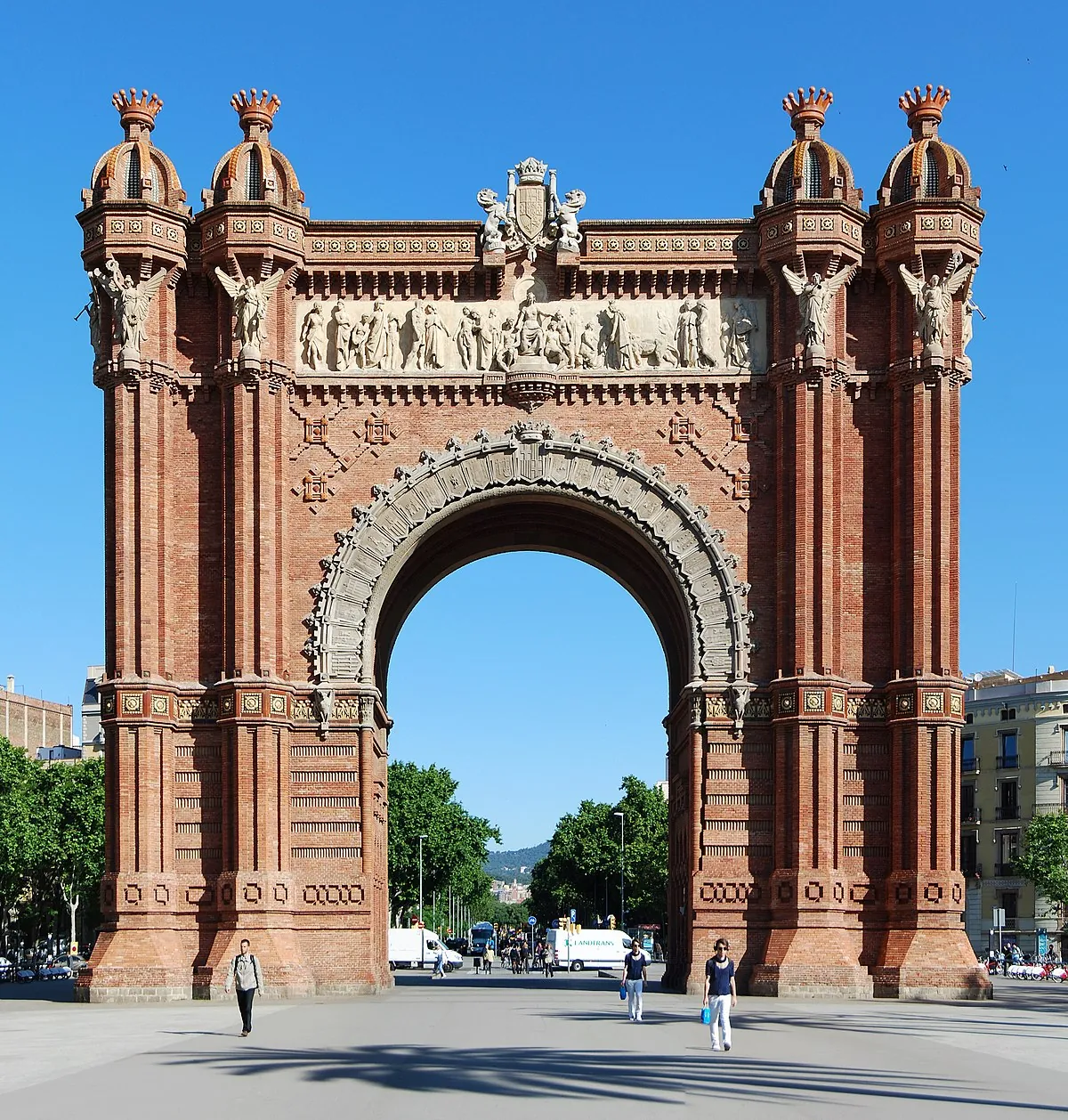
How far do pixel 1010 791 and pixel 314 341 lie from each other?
54.4 meters

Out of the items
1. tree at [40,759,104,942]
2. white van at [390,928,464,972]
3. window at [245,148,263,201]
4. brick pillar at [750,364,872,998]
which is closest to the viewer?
brick pillar at [750,364,872,998]

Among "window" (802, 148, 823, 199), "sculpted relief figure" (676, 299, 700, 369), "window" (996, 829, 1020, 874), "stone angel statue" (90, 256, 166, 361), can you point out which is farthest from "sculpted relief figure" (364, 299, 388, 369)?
"window" (996, 829, 1020, 874)

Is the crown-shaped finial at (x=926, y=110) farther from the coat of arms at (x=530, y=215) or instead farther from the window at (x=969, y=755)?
the window at (x=969, y=755)

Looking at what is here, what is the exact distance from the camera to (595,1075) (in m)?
20.6

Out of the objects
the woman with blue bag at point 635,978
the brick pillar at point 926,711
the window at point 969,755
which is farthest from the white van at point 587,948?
the woman with blue bag at point 635,978

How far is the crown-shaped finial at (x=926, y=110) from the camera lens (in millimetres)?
40250

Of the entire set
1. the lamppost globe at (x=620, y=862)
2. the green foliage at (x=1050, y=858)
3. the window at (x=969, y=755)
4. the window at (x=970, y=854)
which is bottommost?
the lamppost globe at (x=620, y=862)

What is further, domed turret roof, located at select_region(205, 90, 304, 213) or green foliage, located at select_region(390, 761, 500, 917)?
green foliage, located at select_region(390, 761, 500, 917)

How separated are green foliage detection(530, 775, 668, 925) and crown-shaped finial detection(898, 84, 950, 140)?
73.5m

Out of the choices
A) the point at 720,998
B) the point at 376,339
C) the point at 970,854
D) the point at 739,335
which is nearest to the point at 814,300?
the point at 739,335

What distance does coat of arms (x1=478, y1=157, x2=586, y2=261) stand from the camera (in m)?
39.9

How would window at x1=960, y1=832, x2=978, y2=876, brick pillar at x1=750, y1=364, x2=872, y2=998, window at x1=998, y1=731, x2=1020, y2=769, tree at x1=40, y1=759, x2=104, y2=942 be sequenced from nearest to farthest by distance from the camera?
brick pillar at x1=750, y1=364, x2=872, y2=998
tree at x1=40, y1=759, x2=104, y2=942
window at x1=998, y1=731, x2=1020, y2=769
window at x1=960, y1=832, x2=978, y2=876

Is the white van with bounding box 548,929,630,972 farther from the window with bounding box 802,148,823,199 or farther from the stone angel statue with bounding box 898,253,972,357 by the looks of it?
the window with bounding box 802,148,823,199

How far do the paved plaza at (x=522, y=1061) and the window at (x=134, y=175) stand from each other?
53.0 ft
